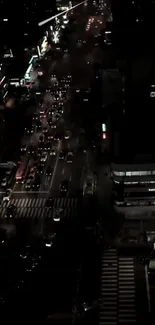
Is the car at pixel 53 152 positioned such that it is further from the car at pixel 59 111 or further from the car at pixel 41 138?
Result: the car at pixel 59 111

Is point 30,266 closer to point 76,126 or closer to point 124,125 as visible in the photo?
point 124,125

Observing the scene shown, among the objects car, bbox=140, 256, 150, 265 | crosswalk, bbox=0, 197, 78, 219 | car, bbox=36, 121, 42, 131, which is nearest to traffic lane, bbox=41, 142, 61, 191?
crosswalk, bbox=0, 197, 78, 219

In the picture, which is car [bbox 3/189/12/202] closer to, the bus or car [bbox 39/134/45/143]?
the bus

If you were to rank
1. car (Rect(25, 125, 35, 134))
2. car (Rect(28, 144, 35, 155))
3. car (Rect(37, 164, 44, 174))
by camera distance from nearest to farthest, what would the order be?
car (Rect(37, 164, 44, 174)), car (Rect(28, 144, 35, 155)), car (Rect(25, 125, 35, 134))

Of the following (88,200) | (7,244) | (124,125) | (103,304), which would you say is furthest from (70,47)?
(103,304)

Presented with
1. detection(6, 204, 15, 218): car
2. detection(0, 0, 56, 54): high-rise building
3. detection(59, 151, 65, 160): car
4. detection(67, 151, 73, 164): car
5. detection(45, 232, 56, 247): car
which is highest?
detection(0, 0, 56, 54): high-rise building

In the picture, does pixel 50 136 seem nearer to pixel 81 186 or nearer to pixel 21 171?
pixel 21 171

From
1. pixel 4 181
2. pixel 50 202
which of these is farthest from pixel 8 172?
pixel 50 202
